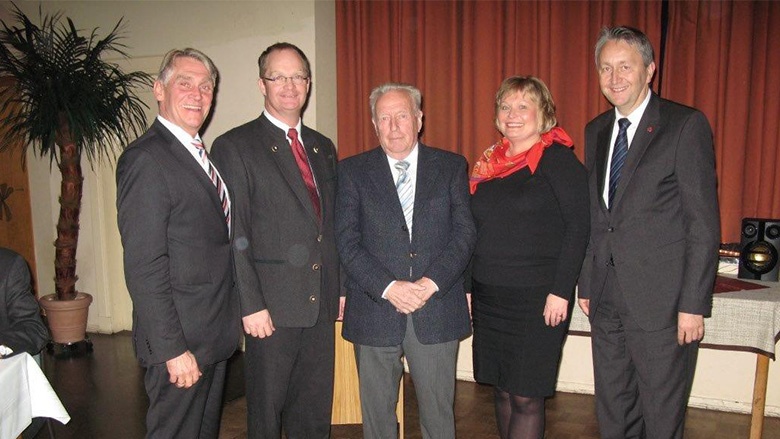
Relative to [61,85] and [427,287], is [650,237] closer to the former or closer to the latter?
[427,287]

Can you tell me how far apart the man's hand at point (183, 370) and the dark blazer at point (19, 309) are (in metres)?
0.69

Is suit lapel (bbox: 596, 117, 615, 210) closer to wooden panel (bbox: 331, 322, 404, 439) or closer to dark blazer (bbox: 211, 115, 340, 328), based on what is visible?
dark blazer (bbox: 211, 115, 340, 328)

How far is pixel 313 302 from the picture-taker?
2057mm

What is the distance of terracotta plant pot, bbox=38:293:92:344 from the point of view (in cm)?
421

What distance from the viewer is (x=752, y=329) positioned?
2590 mm

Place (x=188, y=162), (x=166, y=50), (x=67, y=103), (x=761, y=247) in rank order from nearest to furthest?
(x=188, y=162)
(x=761, y=247)
(x=67, y=103)
(x=166, y=50)

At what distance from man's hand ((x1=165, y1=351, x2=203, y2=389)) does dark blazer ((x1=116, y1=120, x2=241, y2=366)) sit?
0.02 meters

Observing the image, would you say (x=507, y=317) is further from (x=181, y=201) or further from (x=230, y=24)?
(x=230, y=24)

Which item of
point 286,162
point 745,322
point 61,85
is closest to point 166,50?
point 61,85

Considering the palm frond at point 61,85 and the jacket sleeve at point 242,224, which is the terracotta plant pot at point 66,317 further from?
the jacket sleeve at point 242,224

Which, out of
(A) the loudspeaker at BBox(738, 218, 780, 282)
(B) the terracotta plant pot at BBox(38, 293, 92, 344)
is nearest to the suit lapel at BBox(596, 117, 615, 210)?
(A) the loudspeaker at BBox(738, 218, 780, 282)

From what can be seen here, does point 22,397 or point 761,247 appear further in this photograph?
point 761,247

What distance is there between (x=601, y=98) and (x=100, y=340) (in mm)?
4185

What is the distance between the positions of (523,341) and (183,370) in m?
1.15
